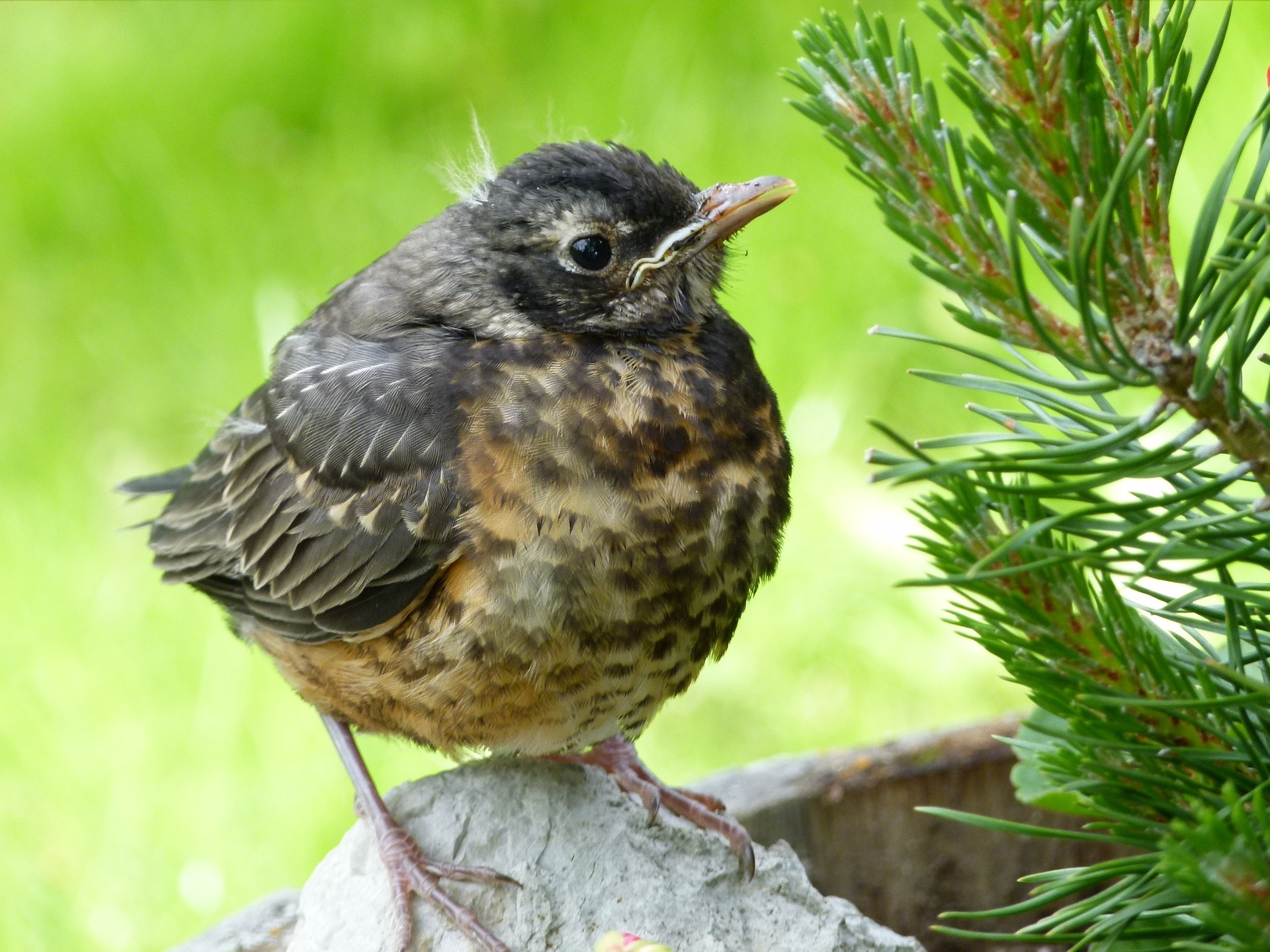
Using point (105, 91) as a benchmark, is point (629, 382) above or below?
below

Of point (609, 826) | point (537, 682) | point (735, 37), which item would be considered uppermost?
point (735, 37)

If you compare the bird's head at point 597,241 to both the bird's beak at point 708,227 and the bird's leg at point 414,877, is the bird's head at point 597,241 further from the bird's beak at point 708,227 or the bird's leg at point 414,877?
the bird's leg at point 414,877

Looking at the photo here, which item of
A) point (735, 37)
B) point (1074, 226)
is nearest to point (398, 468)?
point (1074, 226)

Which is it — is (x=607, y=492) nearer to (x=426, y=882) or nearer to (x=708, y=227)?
(x=708, y=227)

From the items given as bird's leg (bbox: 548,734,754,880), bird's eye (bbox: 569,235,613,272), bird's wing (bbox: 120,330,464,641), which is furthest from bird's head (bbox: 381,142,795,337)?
bird's leg (bbox: 548,734,754,880)

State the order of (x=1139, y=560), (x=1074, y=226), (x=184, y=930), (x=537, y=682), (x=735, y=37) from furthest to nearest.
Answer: (x=735, y=37)
(x=184, y=930)
(x=537, y=682)
(x=1139, y=560)
(x=1074, y=226)

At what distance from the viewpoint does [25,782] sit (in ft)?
11.6

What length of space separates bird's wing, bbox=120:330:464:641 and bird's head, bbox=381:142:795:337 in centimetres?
12

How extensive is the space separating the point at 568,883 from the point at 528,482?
0.51m

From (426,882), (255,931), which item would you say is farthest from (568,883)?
(255,931)

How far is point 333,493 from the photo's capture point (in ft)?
6.84

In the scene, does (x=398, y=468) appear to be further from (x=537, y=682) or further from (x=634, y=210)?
(x=634, y=210)

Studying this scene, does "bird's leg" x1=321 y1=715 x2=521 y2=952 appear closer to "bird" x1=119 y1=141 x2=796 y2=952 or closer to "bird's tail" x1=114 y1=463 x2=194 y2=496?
"bird" x1=119 y1=141 x2=796 y2=952

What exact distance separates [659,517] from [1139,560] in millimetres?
834
